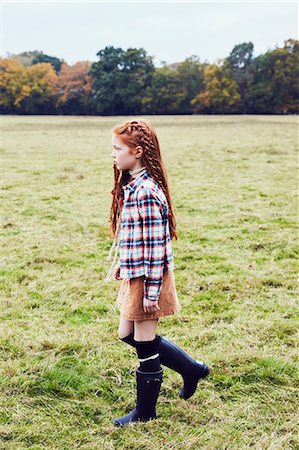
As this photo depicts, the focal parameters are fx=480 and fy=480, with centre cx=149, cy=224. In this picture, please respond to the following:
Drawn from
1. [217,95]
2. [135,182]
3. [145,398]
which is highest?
[217,95]

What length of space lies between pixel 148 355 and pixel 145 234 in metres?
0.73

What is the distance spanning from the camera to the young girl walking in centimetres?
242

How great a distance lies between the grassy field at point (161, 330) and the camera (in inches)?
107

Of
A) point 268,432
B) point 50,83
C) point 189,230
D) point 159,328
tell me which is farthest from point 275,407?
point 50,83

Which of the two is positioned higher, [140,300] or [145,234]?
[145,234]

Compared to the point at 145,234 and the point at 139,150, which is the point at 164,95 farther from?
the point at 145,234

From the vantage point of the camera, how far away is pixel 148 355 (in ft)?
8.76

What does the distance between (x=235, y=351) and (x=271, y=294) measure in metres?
1.24

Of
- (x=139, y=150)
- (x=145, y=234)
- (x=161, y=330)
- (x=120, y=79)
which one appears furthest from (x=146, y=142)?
(x=120, y=79)

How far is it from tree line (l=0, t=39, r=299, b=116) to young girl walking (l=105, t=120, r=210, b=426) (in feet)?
184

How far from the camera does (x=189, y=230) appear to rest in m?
6.88

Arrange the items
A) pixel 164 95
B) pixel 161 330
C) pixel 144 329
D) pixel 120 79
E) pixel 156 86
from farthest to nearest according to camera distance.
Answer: pixel 120 79 → pixel 156 86 → pixel 164 95 → pixel 161 330 → pixel 144 329

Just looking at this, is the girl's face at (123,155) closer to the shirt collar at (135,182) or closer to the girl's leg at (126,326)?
the shirt collar at (135,182)

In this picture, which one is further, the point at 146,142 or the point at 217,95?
the point at 217,95
